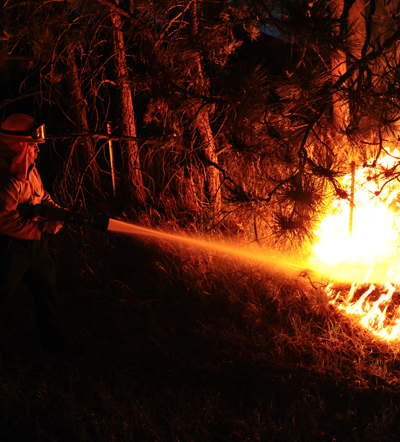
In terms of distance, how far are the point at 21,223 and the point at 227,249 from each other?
7.66ft

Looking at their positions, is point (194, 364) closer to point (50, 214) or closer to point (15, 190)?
point (50, 214)

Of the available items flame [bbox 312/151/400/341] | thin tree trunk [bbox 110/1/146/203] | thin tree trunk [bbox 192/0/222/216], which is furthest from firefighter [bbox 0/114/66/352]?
thin tree trunk [bbox 110/1/146/203]

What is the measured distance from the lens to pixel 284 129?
390 cm

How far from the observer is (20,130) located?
11.0 feet

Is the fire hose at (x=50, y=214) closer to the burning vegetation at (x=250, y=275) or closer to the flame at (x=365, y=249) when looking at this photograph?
the burning vegetation at (x=250, y=275)

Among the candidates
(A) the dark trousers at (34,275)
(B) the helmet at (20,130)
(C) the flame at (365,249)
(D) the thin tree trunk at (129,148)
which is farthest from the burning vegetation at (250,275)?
(D) the thin tree trunk at (129,148)

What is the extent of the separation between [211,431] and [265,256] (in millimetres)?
2237

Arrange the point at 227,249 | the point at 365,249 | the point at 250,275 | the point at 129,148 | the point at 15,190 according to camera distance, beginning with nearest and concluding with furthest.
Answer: the point at 15,190 → the point at 365,249 → the point at 250,275 → the point at 227,249 → the point at 129,148

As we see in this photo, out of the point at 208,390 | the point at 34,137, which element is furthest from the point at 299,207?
the point at 34,137

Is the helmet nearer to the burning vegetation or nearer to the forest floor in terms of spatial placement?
the burning vegetation

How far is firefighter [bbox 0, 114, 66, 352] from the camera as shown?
325 centimetres

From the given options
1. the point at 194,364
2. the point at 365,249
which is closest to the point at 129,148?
the point at 365,249

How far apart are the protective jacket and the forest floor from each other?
1.03 m

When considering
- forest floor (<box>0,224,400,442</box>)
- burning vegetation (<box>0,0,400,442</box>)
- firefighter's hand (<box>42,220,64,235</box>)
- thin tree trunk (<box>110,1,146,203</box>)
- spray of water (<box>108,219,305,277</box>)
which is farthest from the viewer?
thin tree trunk (<box>110,1,146,203</box>)
